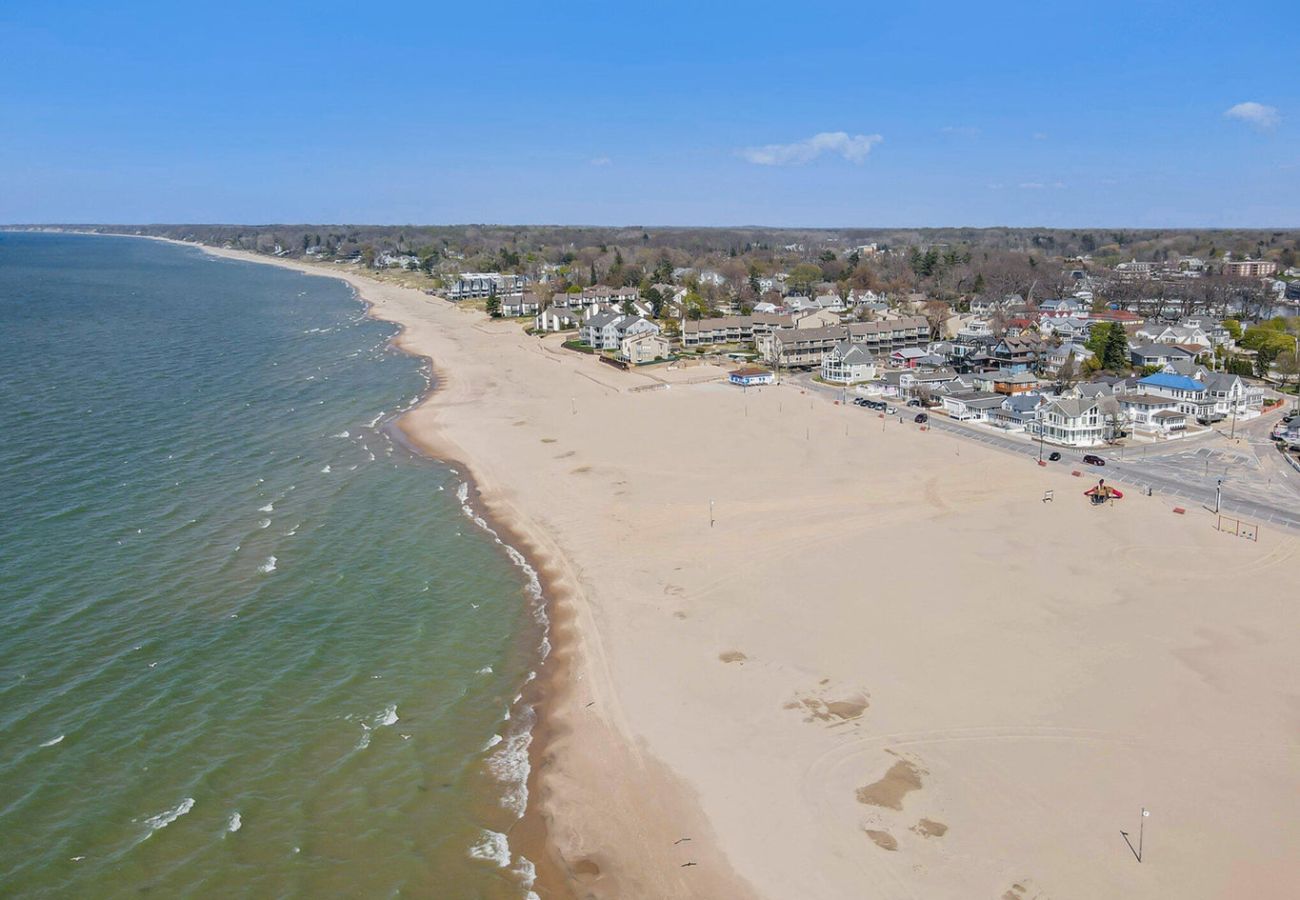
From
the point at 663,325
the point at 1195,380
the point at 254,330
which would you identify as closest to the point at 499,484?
the point at 1195,380

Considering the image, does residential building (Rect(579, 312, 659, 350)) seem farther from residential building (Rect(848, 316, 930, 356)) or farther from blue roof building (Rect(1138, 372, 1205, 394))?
blue roof building (Rect(1138, 372, 1205, 394))

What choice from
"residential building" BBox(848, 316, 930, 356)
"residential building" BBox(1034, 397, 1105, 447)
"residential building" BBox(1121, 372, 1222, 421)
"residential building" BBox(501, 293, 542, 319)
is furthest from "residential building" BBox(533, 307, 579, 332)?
"residential building" BBox(1121, 372, 1222, 421)

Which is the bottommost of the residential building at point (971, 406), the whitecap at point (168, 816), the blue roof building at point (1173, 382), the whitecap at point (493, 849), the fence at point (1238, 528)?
the whitecap at point (493, 849)

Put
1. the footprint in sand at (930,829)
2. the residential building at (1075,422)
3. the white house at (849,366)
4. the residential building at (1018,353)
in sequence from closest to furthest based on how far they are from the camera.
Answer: the footprint in sand at (930,829), the residential building at (1075,422), the white house at (849,366), the residential building at (1018,353)

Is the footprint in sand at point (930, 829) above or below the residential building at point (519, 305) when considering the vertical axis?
below

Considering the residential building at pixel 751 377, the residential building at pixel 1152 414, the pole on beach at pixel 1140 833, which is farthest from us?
the residential building at pixel 751 377

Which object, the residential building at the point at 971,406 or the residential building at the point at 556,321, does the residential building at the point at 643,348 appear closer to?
the residential building at the point at 556,321

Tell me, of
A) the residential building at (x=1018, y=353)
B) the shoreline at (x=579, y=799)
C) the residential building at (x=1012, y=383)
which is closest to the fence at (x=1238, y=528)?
the residential building at (x=1012, y=383)
